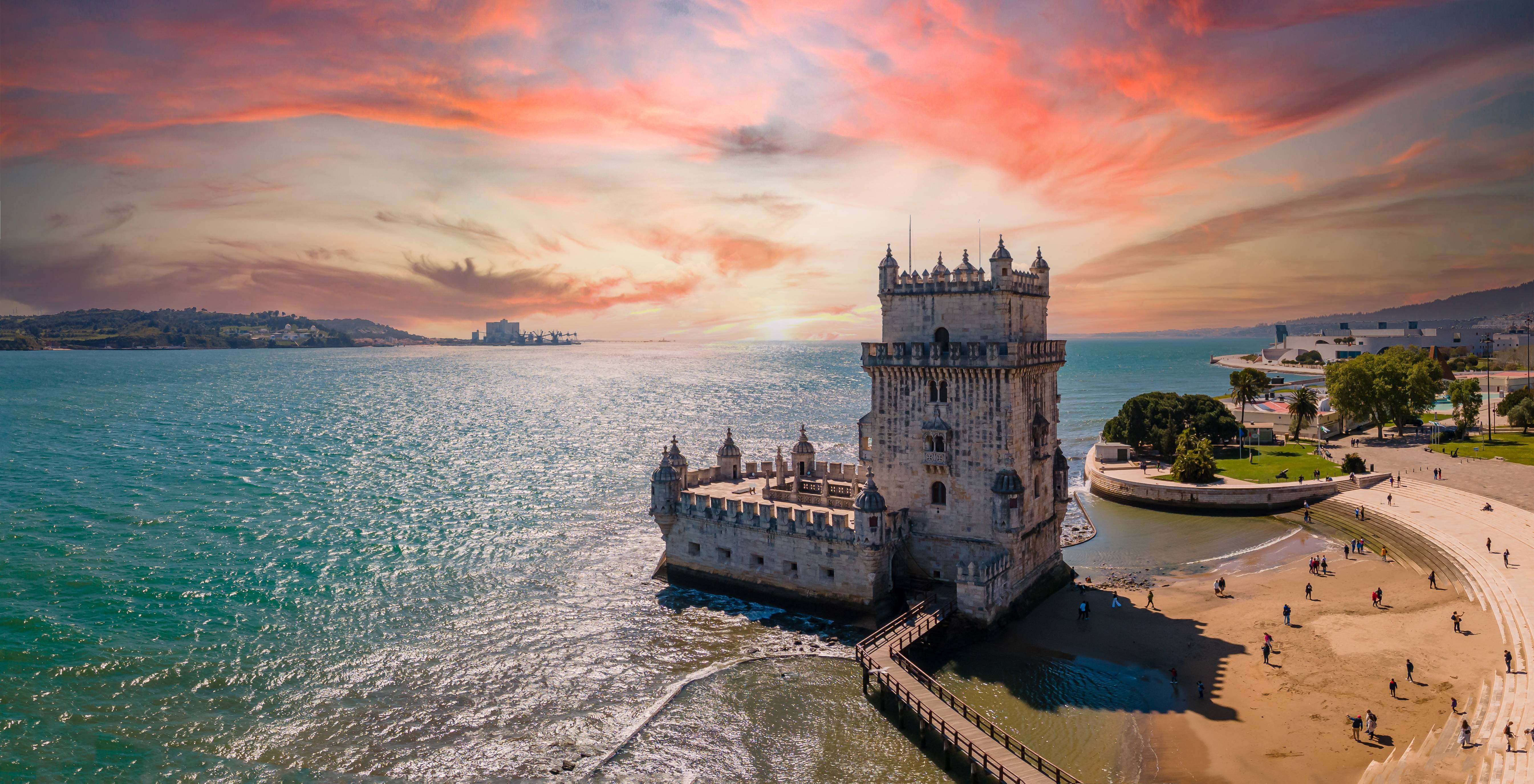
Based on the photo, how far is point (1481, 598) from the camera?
41312mm

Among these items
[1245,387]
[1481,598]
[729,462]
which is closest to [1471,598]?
[1481,598]

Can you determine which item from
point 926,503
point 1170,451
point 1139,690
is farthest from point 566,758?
point 1170,451

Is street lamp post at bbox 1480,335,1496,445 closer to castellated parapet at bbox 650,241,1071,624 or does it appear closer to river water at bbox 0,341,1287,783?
river water at bbox 0,341,1287,783

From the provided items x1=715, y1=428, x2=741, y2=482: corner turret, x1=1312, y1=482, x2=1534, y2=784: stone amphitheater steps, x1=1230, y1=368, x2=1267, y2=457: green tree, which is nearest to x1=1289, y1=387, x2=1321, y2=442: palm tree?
x1=1230, y1=368, x2=1267, y2=457: green tree

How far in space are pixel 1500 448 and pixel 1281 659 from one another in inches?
2635

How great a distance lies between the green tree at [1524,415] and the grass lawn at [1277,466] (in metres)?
27.5

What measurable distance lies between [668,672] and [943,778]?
1370 cm

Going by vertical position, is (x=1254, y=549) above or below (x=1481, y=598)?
below

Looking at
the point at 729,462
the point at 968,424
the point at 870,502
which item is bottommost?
the point at 870,502

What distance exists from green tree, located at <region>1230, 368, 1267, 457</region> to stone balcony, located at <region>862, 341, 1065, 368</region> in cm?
5428

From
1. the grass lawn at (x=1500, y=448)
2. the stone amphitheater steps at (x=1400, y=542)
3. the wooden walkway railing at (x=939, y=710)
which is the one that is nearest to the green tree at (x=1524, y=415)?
the grass lawn at (x=1500, y=448)

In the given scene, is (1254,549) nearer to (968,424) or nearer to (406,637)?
(968,424)

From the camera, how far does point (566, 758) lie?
3000 cm

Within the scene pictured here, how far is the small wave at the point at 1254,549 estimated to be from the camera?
177 ft
